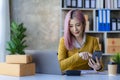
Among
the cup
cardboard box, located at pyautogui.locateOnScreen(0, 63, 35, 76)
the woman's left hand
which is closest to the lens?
cardboard box, located at pyautogui.locateOnScreen(0, 63, 35, 76)

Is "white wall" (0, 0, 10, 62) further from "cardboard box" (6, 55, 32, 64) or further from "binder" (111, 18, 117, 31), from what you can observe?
"cardboard box" (6, 55, 32, 64)

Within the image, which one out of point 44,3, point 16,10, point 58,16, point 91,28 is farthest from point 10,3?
point 91,28

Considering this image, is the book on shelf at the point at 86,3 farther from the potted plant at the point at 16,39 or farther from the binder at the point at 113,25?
the potted plant at the point at 16,39

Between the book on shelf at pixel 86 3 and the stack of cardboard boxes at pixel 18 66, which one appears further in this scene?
the book on shelf at pixel 86 3

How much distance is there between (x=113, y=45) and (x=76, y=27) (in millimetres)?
1933

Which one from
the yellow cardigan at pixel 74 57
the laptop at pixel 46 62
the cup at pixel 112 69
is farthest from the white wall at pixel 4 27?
the cup at pixel 112 69

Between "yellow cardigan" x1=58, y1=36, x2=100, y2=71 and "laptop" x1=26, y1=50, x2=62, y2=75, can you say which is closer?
"laptop" x1=26, y1=50, x2=62, y2=75

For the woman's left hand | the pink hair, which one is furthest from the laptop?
the pink hair

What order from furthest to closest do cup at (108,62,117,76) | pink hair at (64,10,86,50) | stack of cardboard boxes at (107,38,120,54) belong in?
stack of cardboard boxes at (107,38,120,54) → pink hair at (64,10,86,50) → cup at (108,62,117,76)

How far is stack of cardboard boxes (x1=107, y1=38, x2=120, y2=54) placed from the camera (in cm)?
449

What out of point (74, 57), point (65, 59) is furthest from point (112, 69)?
point (65, 59)

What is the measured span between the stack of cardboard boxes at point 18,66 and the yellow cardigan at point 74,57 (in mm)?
632

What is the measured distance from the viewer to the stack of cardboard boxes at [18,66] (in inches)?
79.6

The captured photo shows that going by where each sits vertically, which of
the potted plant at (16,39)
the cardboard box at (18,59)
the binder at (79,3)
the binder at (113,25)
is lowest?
the cardboard box at (18,59)
